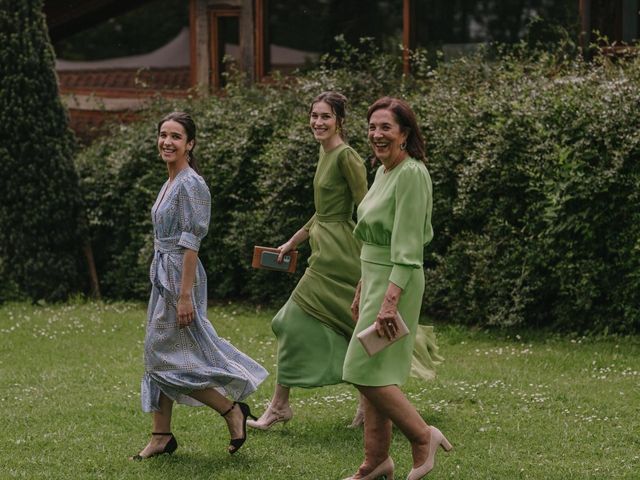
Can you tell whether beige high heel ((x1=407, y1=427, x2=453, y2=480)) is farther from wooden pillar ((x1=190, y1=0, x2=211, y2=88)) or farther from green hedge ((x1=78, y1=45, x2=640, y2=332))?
wooden pillar ((x1=190, y1=0, x2=211, y2=88))

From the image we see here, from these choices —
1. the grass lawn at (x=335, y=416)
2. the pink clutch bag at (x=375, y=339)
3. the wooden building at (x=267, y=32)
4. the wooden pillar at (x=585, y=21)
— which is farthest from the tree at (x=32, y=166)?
the pink clutch bag at (x=375, y=339)

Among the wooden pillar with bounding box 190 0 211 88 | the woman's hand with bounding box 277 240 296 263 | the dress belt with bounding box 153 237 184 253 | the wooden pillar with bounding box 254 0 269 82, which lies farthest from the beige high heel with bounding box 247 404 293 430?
the wooden pillar with bounding box 190 0 211 88

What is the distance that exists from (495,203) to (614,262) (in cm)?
119

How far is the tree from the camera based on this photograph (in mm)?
13633

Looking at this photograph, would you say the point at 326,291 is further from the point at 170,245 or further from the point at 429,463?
the point at 429,463

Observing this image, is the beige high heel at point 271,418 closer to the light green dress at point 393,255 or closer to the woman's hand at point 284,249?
the woman's hand at point 284,249

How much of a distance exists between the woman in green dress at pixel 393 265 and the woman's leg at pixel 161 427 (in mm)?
1356

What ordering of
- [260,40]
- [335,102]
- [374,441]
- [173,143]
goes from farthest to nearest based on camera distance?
[260,40]
[335,102]
[173,143]
[374,441]

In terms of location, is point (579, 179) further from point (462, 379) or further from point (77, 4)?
point (77, 4)

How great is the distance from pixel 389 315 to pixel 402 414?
55cm

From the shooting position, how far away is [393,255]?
6090mm

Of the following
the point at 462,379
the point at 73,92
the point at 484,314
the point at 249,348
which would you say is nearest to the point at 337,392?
the point at 462,379

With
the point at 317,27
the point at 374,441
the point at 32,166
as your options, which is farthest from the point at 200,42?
the point at 374,441

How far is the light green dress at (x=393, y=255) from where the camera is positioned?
→ 6.10 m
